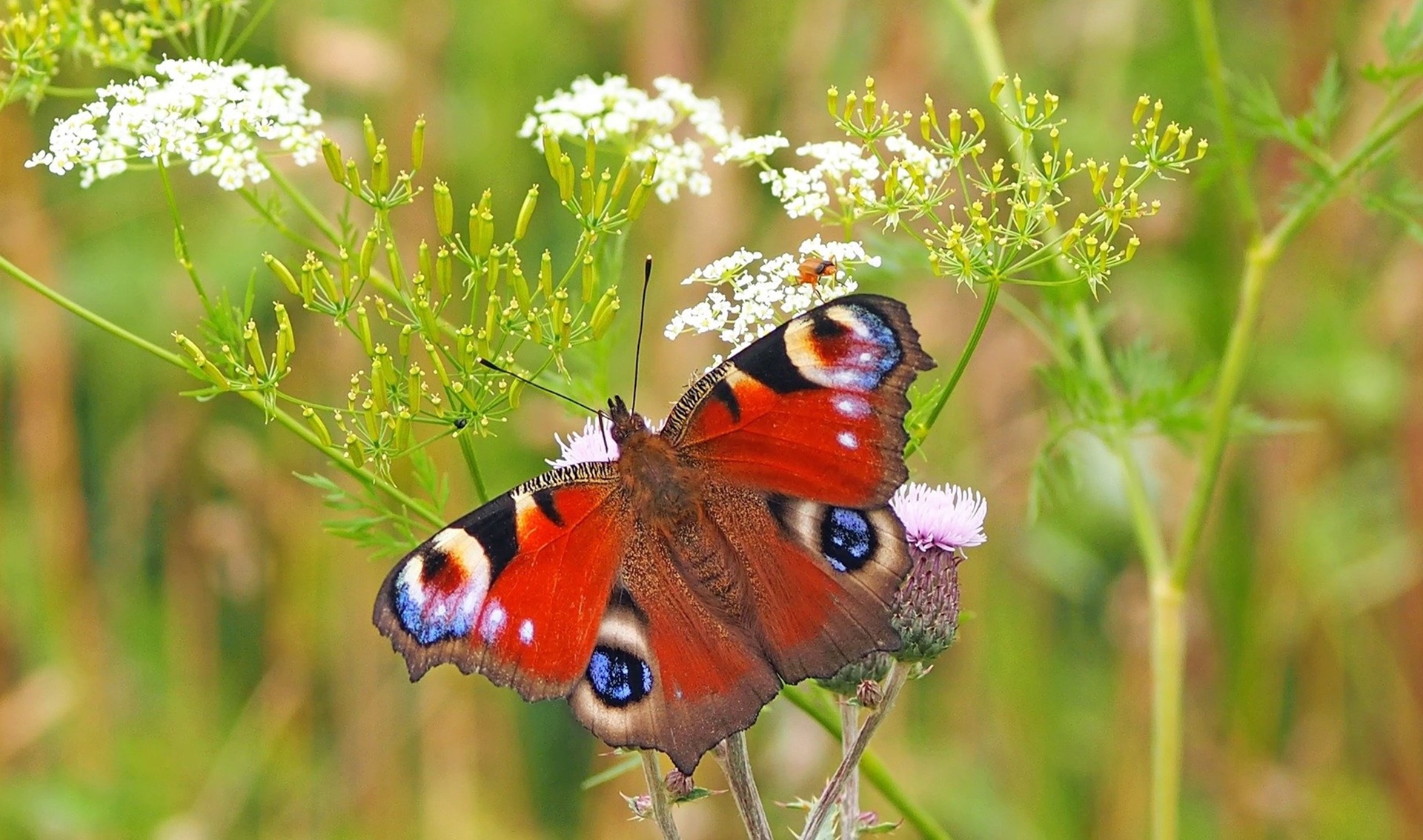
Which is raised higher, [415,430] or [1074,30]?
[1074,30]

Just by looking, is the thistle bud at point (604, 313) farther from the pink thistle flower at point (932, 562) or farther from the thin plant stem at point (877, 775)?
the thin plant stem at point (877, 775)

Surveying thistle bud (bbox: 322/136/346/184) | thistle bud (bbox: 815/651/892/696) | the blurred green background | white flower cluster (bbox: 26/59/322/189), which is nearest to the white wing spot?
thistle bud (bbox: 815/651/892/696)

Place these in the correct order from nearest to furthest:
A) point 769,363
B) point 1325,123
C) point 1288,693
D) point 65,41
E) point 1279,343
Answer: point 769,363 < point 65,41 < point 1325,123 < point 1279,343 < point 1288,693

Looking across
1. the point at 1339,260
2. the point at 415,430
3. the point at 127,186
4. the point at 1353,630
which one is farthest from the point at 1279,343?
the point at 127,186

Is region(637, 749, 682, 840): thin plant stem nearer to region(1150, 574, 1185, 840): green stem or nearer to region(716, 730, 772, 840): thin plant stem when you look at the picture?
region(716, 730, 772, 840): thin plant stem

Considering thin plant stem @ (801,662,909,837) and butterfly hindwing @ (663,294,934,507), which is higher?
butterfly hindwing @ (663,294,934,507)

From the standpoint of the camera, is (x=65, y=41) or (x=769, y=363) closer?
(x=769, y=363)

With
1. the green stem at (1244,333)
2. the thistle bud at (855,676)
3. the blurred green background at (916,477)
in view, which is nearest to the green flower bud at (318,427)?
the thistle bud at (855,676)

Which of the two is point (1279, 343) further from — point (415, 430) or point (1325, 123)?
point (415, 430)
